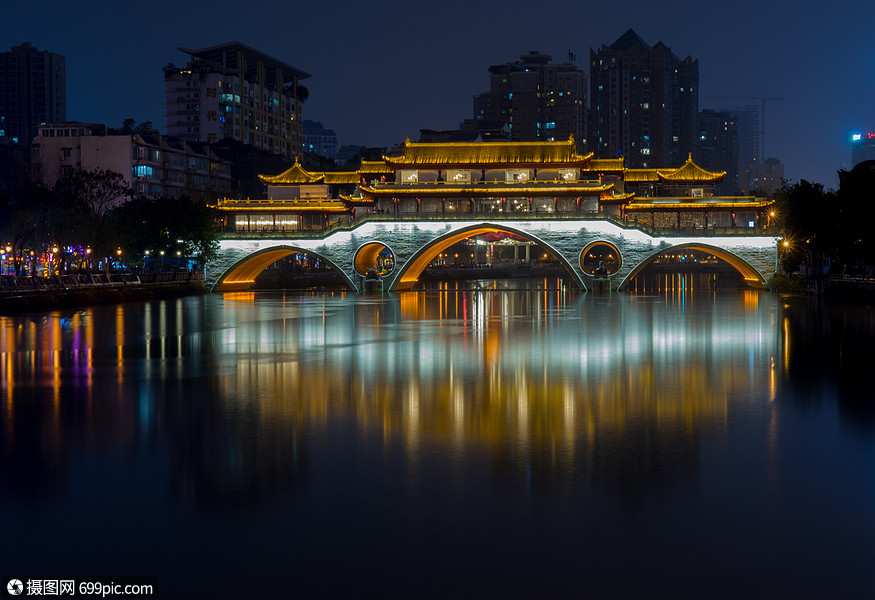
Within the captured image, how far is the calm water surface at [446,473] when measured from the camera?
7391 millimetres

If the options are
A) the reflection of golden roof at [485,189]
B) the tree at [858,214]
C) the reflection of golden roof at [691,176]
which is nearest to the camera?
the tree at [858,214]

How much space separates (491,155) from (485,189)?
116 inches

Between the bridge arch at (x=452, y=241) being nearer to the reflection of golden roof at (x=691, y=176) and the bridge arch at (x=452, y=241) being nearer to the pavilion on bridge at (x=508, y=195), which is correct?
the pavilion on bridge at (x=508, y=195)

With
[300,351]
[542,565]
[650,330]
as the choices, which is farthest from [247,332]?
[542,565]

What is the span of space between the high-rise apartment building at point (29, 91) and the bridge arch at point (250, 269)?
405 feet

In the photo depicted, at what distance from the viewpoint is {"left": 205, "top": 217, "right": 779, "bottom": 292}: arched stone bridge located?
6569cm

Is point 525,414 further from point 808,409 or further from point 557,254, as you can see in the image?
point 557,254

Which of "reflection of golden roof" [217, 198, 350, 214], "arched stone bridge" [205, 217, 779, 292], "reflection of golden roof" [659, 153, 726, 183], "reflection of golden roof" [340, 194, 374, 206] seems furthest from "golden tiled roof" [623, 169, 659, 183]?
"reflection of golden roof" [217, 198, 350, 214]

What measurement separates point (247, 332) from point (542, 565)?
24509 millimetres

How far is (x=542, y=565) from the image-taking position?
293 inches

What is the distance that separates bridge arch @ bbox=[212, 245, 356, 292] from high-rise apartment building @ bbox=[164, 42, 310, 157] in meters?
53.4

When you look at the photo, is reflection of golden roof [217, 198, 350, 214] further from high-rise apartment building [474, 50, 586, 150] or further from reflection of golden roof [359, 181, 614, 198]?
high-rise apartment building [474, 50, 586, 150]

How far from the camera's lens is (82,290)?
166 ft

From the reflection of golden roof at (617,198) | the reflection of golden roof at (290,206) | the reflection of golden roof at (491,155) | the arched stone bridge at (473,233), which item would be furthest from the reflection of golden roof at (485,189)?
the reflection of golden roof at (290,206)
